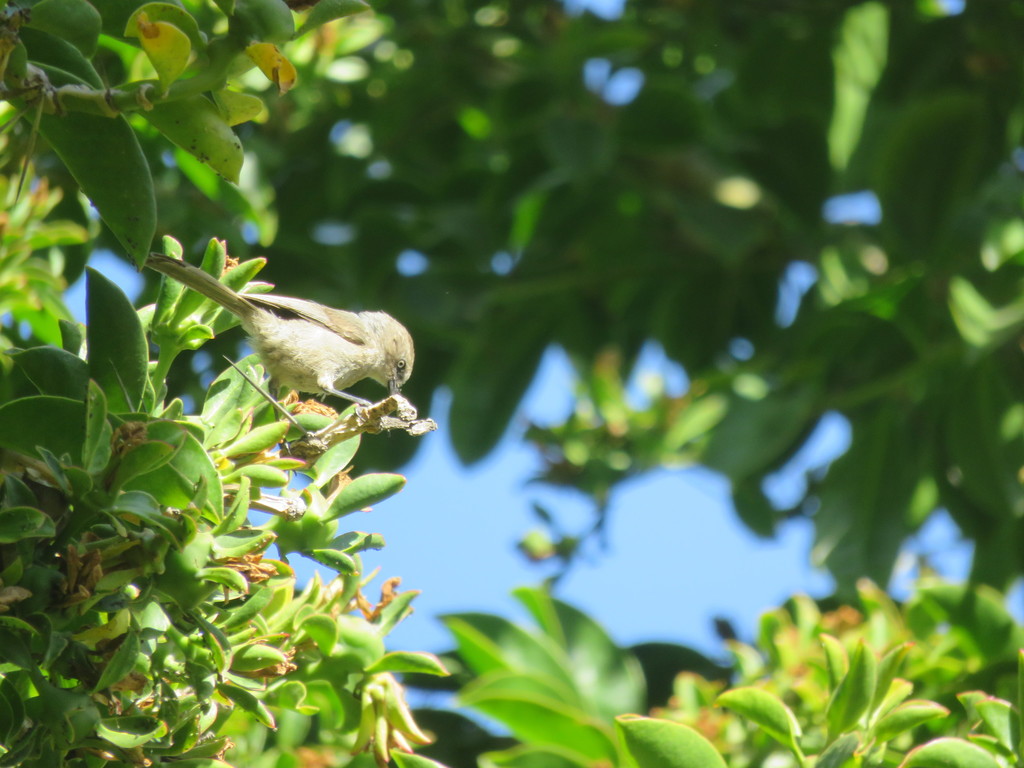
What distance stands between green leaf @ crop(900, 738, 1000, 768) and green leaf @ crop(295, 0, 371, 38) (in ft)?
4.37

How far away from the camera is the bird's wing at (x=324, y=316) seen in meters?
2.86

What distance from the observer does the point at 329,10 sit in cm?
137

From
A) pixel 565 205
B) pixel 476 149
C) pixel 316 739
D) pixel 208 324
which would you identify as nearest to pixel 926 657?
pixel 316 739

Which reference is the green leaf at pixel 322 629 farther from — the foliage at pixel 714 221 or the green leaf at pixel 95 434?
the foliage at pixel 714 221

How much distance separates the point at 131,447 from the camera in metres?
1.27

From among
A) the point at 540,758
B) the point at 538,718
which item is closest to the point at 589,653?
the point at 538,718

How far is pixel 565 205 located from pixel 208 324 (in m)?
2.98

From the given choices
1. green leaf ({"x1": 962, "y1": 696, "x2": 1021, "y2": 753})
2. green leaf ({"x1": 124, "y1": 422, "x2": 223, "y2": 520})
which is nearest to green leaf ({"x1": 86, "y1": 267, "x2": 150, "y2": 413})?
green leaf ({"x1": 124, "y1": 422, "x2": 223, "y2": 520})

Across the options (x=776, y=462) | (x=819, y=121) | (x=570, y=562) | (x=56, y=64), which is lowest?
(x=570, y=562)

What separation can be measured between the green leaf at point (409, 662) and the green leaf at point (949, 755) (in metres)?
0.74

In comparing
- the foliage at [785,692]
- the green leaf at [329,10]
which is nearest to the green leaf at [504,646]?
the foliage at [785,692]

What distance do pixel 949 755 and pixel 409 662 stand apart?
834 millimetres

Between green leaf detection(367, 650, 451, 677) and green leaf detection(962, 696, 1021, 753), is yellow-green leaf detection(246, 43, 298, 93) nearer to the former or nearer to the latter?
green leaf detection(367, 650, 451, 677)

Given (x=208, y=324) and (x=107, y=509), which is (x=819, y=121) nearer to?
(x=208, y=324)
